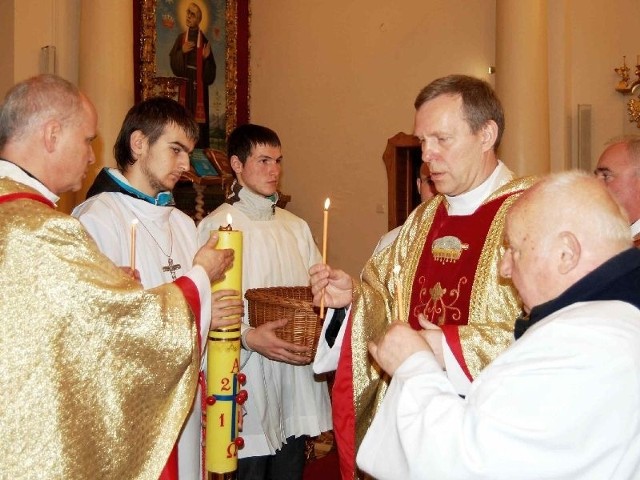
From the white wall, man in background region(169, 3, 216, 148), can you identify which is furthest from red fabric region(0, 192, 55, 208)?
man in background region(169, 3, 216, 148)

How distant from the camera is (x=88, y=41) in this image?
8.00 metres

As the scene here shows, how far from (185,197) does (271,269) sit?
539 centimetres

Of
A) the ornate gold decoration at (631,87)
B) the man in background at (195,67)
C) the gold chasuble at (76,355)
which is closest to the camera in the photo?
the gold chasuble at (76,355)

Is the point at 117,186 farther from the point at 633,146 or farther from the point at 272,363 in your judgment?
the point at 633,146

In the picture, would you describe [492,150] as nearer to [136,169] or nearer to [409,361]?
[409,361]

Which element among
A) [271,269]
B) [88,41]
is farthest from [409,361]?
[88,41]

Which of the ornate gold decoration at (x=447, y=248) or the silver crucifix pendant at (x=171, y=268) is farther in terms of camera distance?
the silver crucifix pendant at (x=171, y=268)

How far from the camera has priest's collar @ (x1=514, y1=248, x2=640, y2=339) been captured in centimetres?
167

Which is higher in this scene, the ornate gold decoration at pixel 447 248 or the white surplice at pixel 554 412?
the ornate gold decoration at pixel 447 248

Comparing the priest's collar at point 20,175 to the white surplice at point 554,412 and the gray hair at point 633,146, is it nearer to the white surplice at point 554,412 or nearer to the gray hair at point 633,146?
the white surplice at point 554,412

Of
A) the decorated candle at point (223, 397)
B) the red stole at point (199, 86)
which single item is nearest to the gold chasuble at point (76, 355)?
the decorated candle at point (223, 397)

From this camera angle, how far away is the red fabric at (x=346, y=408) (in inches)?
118

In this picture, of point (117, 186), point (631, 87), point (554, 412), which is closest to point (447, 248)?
point (117, 186)

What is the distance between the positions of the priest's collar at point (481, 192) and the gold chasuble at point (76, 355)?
1.16 m
